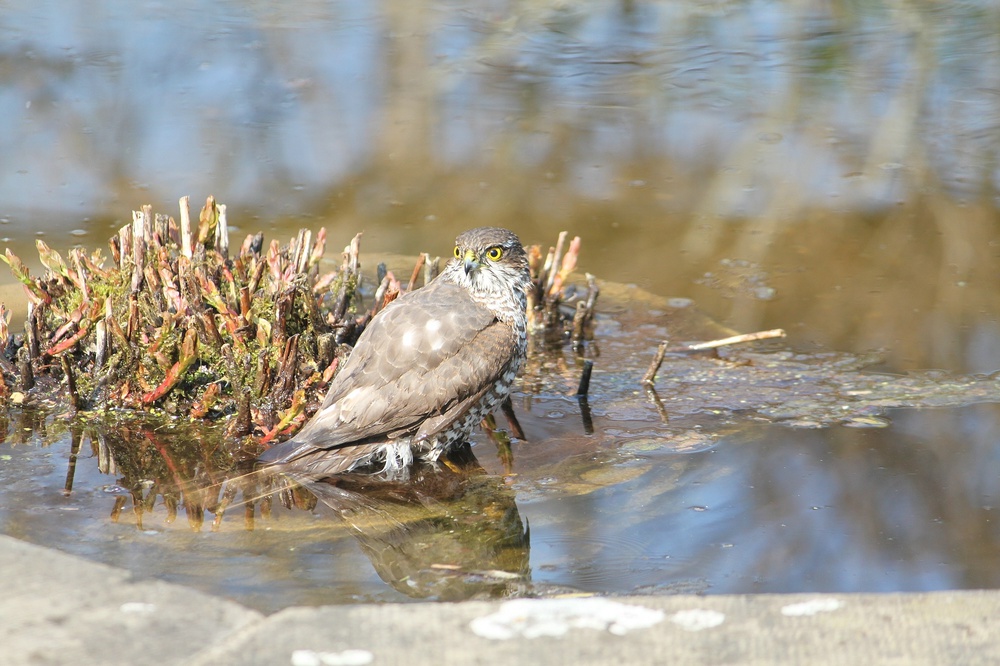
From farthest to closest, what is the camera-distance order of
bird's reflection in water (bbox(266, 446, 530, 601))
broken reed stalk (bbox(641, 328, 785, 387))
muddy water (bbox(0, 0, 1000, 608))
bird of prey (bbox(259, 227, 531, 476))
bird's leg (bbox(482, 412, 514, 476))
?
broken reed stalk (bbox(641, 328, 785, 387)) → bird's leg (bbox(482, 412, 514, 476)) → bird of prey (bbox(259, 227, 531, 476)) → muddy water (bbox(0, 0, 1000, 608)) → bird's reflection in water (bbox(266, 446, 530, 601))

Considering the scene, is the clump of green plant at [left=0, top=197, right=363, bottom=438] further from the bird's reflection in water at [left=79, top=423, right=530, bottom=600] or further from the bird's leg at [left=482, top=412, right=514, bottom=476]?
the bird's leg at [left=482, top=412, right=514, bottom=476]

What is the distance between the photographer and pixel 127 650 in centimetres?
289

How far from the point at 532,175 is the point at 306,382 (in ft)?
13.4

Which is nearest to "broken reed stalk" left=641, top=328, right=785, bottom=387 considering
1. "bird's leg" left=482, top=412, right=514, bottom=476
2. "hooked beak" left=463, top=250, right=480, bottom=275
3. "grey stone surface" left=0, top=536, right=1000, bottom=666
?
"bird's leg" left=482, top=412, right=514, bottom=476

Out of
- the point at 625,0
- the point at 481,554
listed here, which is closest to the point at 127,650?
the point at 481,554

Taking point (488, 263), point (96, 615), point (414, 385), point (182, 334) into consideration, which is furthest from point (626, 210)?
point (96, 615)

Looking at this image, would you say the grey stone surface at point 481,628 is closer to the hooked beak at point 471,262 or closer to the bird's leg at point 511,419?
the bird's leg at point 511,419

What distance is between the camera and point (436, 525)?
4484mm

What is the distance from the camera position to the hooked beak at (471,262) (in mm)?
5262

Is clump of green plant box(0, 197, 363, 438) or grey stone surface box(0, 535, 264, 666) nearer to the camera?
grey stone surface box(0, 535, 264, 666)

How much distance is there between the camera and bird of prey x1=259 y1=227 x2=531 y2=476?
15.8 feet

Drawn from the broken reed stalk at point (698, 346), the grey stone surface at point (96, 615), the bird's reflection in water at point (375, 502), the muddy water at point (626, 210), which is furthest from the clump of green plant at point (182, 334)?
the grey stone surface at point (96, 615)

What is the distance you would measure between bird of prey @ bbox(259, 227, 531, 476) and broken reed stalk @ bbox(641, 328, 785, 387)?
2.70 ft

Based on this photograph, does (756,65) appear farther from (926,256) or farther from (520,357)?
(520,357)
